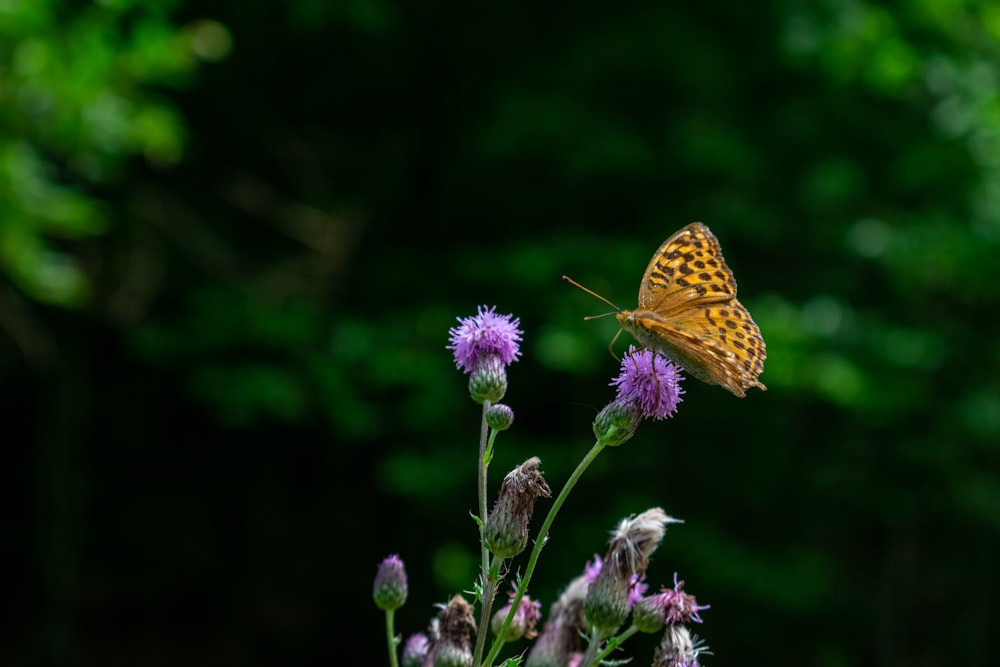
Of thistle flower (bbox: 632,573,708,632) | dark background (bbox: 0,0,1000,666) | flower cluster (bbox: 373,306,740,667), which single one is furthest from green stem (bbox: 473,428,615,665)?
dark background (bbox: 0,0,1000,666)

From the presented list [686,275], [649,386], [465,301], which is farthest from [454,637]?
[465,301]

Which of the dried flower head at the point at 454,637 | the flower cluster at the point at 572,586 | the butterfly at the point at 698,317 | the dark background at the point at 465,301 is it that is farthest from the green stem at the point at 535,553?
the dark background at the point at 465,301

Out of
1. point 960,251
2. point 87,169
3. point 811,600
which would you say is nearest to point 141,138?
point 87,169

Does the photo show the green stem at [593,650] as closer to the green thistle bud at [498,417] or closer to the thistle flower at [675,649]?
the thistle flower at [675,649]

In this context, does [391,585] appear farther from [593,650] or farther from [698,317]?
[698,317]

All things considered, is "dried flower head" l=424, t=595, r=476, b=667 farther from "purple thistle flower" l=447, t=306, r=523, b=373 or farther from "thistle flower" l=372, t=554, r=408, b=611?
"purple thistle flower" l=447, t=306, r=523, b=373

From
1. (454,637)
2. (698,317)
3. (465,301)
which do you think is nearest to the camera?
A: (454,637)
